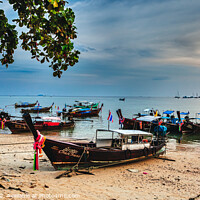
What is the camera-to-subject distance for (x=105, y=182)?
10.1 meters

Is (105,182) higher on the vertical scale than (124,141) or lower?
lower

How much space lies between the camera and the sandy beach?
25.2 ft

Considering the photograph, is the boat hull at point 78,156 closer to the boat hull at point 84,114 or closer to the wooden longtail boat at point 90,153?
the wooden longtail boat at point 90,153

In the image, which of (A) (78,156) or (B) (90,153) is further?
(B) (90,153)

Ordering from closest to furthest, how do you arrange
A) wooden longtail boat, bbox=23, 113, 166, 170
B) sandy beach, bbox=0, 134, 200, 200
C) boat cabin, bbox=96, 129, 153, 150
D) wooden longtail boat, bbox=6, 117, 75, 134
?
sandy beach, bbox=0, 134, 200, 200 < wooden longtail boat, bbox=23, 113, 166, 170 < boat cabin, bbox=96, 129, 153, 150 < wooden longtail boat, bbox=6, 117, 75, 134

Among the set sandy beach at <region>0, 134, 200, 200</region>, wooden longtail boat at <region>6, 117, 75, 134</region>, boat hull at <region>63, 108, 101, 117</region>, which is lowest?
sandy beach at <region>0, 134, 200, 200</region>

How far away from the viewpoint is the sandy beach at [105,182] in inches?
302

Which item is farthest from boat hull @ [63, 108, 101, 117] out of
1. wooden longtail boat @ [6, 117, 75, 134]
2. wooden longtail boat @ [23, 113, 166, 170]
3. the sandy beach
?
wooden longtail boat @ [23, 113, 166, 170]

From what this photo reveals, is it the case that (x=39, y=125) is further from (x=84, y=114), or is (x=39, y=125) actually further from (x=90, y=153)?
(x=84, y=114)

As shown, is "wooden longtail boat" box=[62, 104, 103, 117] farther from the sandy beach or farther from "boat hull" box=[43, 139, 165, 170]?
"boat hull" box=[43, 139, 165, 170]

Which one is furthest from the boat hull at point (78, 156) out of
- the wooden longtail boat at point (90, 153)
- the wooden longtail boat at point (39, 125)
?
the wooden longtail boat at point (39, 125)

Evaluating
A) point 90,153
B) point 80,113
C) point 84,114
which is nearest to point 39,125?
point 90,153

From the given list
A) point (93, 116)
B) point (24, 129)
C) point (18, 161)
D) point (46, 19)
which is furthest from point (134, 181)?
point (93, 116)

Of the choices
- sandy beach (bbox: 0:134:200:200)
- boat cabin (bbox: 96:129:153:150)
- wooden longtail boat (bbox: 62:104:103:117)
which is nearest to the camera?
sandy beach (bbox: 0:134:200:200)
